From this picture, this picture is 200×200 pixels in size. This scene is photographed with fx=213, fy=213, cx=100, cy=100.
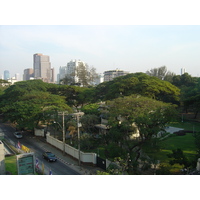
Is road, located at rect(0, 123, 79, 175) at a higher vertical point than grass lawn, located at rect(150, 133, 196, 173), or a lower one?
lower

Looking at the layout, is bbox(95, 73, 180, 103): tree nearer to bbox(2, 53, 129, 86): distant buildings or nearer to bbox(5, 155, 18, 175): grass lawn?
bbox(5, 155, 18, 175): grass lawn

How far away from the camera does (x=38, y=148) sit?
2241 cm

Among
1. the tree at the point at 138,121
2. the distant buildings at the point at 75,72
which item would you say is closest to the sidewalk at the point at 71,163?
the tree at the point at 138,121

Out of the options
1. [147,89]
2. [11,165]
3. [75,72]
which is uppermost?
[75,72]

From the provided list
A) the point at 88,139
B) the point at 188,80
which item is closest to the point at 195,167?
the point at 88,139

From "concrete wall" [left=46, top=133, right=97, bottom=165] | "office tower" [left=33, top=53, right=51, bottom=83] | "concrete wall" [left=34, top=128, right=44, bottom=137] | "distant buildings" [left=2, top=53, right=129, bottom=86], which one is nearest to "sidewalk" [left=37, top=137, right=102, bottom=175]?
"concrete wall" [left=46, top=133, right=97, bottom=165]

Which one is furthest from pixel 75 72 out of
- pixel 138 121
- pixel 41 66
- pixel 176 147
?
pixel 41 66

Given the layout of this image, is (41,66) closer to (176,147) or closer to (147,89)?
(147,89)

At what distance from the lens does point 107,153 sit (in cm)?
1617

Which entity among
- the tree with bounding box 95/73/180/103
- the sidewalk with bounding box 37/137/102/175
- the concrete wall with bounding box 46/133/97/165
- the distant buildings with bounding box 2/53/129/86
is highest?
the distant buildings with bounding box 2/53/129/86

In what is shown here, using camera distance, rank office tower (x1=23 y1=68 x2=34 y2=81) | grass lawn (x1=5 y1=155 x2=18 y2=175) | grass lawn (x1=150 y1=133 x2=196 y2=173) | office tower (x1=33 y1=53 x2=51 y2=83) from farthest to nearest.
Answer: office tower (x1=23 y1=68 x2=34 y2=81) < office tower (x1=33 y1=53 x2=51 y2=83) < grass lawn (x1=150 y1=133 x2=196 y2=173) < grass lawn (x1=5 y1=155 x2=18 y2=175)

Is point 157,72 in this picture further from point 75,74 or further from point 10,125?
point 10,125

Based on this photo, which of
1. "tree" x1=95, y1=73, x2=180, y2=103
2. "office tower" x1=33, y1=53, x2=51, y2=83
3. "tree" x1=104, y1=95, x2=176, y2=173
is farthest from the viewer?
"office tower" x1=33, y1=53, x2=51, y2=83

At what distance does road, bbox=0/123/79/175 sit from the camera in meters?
16.7
